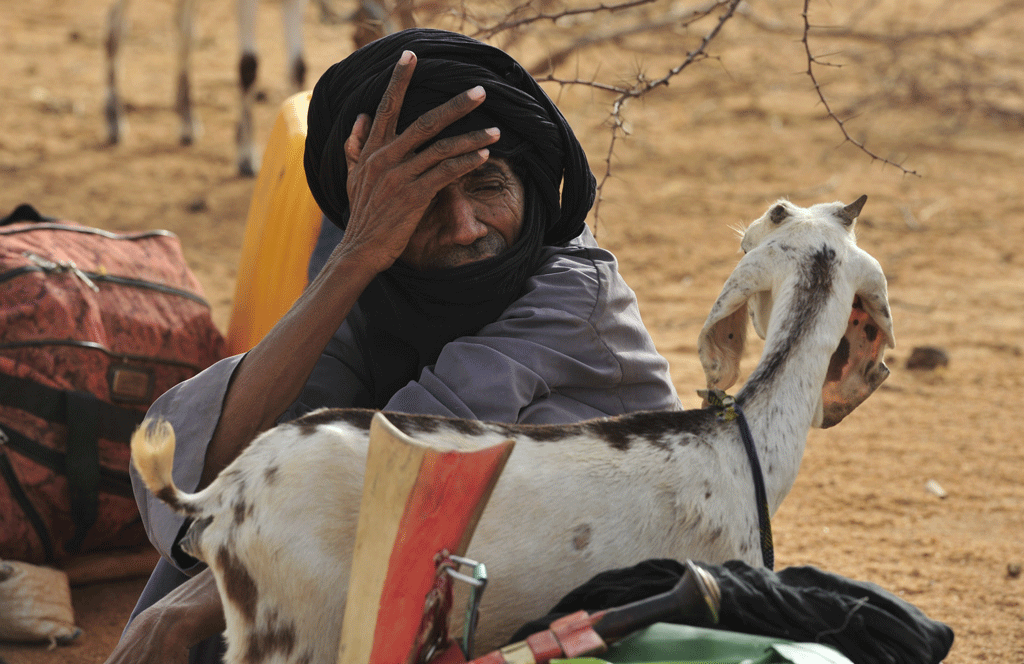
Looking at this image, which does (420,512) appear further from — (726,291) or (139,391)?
(139,391)

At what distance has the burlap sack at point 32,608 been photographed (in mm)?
2537

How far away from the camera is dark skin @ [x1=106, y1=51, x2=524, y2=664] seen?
1.58 meters

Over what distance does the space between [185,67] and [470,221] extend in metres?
6.90

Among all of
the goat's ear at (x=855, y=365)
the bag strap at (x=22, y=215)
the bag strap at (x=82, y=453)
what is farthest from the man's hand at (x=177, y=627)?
the bag strap at (x=22, y=215)

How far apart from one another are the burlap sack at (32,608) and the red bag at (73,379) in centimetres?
13

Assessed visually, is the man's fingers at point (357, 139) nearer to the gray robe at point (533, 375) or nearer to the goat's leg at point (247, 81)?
the gray robe at point (533, 375)

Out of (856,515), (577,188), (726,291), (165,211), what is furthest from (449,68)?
(165,211)

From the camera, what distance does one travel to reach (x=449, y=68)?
5.87 feet

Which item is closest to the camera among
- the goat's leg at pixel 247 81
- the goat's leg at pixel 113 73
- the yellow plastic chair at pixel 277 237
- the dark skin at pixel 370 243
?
the dark skin at pixel 370 243

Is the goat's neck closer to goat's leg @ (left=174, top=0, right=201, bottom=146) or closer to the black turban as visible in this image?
the black turban

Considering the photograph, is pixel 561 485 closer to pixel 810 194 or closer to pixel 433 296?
pixel 433 296

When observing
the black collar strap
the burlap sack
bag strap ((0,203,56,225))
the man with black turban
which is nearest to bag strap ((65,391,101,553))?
the burlap sack

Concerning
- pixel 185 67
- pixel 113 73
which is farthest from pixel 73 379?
pixel 113 73

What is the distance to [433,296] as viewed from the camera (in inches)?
73.4
